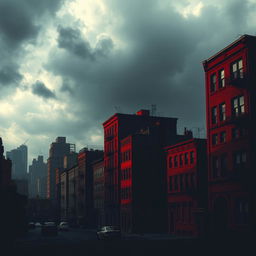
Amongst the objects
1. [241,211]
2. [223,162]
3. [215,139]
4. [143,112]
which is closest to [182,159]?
[215,139]

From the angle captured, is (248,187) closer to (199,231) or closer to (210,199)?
(210,199)

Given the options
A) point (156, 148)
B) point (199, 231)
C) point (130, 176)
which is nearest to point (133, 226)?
point (130, 176)

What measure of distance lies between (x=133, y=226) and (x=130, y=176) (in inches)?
332

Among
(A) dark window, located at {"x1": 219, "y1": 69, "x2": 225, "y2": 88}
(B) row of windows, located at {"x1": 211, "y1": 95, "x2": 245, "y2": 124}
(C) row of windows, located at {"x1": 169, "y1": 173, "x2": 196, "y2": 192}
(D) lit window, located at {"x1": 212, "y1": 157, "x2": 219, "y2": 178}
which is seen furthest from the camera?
(C) row of windows, located at {"x1": 169, "y1": 173, "x2": 196, "y2": 192}

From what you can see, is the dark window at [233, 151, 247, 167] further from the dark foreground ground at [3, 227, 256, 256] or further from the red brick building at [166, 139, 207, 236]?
the red brick building at [166, 139, 207, 236]

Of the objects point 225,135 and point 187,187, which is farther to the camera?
point 187,187

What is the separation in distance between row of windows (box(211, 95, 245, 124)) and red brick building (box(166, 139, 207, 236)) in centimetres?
965

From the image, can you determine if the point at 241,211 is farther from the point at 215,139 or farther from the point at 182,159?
the point at 182,159

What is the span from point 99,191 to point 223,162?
61.7 m

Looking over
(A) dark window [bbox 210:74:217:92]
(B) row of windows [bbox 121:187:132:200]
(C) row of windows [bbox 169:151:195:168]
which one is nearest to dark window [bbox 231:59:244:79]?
(A) dark window [bbox 210:74:217:92]

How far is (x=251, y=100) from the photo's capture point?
49250 mm

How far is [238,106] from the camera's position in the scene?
51.4 m

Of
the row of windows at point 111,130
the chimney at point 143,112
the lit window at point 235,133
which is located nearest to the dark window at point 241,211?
the lit window at point 235,133

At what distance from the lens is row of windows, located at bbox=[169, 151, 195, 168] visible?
67.0m
